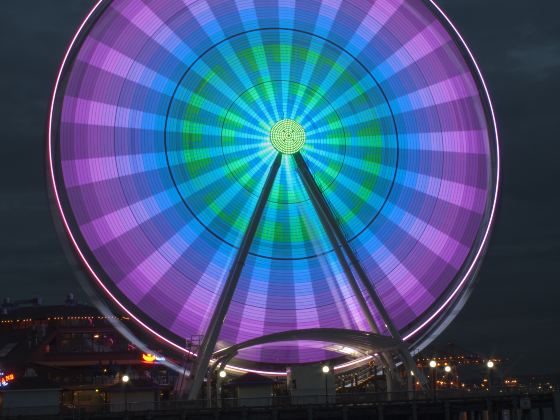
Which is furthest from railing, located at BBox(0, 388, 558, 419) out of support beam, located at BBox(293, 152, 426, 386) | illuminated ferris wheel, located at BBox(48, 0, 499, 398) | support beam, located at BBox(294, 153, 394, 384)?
support beam, located at BBox(294, 153, 394, 384)

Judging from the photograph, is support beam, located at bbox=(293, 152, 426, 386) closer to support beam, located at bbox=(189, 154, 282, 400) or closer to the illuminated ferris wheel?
the illuminated ferris wheel

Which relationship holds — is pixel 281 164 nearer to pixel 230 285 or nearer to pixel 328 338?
pixel 230 285

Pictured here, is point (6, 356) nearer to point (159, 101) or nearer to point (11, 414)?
point (11, 414)

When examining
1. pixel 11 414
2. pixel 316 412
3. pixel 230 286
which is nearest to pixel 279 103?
pixel 230 286

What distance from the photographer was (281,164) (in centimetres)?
2741

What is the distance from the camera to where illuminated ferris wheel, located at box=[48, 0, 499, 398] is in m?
26.1

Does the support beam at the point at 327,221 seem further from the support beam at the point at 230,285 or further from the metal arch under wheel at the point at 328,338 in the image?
the metal arch under wheel at the point at 328,338

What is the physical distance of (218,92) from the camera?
1054 inches

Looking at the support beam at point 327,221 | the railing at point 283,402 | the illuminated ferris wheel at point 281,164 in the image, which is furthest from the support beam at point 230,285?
the railing at point 283,402

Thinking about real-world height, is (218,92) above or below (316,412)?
above

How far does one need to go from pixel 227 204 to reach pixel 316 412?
714 centimetres

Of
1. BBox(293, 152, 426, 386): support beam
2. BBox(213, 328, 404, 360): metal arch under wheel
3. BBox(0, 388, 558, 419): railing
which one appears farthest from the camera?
BBox(0, 388, 558, 419): railing

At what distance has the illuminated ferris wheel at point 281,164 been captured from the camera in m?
26.1

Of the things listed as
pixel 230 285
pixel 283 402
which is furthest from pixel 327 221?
pixel 283 402
